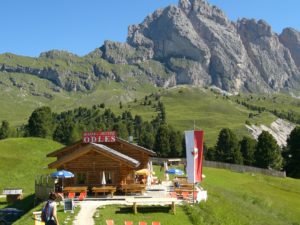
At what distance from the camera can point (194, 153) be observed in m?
33.8

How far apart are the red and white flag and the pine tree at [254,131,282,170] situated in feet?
265

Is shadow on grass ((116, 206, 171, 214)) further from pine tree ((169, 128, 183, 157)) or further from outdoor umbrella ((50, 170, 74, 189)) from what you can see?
pine tree ((169, 128, 183, 157))

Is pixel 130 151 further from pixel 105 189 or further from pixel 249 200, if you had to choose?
pixel 249 200

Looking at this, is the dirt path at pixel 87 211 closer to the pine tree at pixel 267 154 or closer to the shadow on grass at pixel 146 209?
the shadow on grass at pixel 146 209

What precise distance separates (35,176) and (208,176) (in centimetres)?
2756

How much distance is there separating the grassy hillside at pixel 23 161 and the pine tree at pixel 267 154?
168ft

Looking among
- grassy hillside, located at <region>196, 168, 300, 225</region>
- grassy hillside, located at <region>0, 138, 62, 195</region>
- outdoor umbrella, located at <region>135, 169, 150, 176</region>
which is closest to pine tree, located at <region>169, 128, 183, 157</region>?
grassy hillside, located at <region>196, 168, 300, 225</region>

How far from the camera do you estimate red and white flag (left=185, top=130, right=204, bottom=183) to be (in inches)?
1330

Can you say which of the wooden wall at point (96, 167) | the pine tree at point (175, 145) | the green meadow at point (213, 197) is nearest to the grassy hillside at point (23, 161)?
the green meadow at point (213, 197)

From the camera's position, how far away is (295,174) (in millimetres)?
102188

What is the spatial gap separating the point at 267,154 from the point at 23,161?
61.1 meters

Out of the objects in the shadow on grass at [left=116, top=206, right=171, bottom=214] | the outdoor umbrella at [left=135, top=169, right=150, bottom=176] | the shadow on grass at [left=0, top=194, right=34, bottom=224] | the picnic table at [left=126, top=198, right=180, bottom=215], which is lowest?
the shadow on grass at [left=0, top=194, right=34, bottom=224]

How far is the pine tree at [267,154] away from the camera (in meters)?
111

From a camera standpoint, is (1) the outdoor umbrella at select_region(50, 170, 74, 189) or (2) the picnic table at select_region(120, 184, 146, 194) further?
(2) the picnic table at select_region(120, 184, 146, 194)
